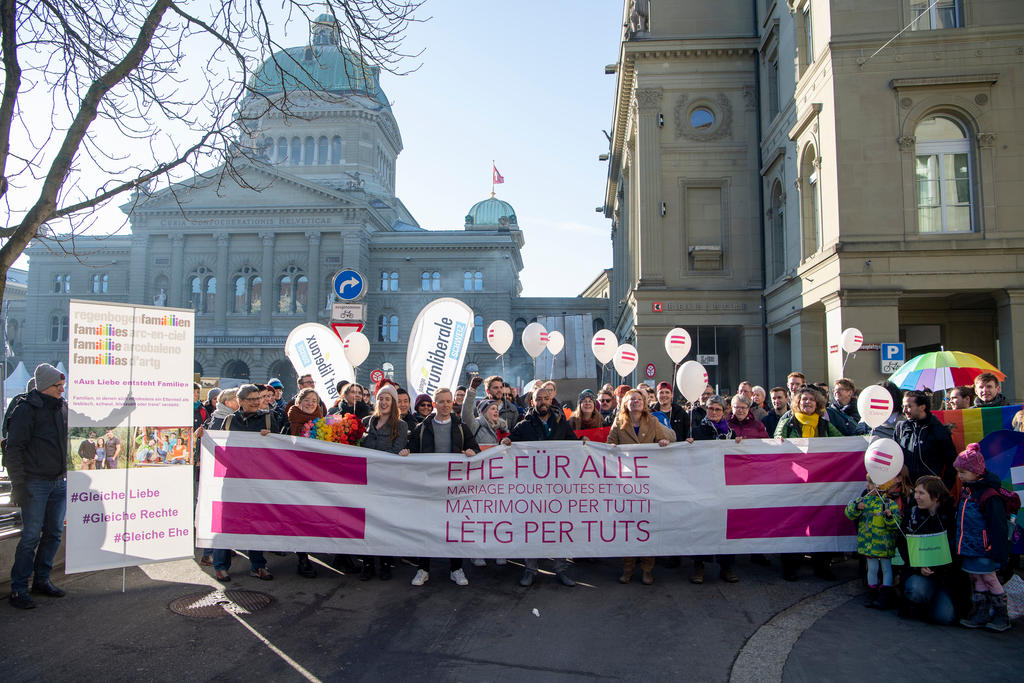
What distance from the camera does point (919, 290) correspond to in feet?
53.2

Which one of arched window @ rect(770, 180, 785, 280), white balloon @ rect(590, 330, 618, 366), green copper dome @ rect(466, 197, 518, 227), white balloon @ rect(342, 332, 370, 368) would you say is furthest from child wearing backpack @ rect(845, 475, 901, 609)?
green copper dome @ rect(466, 197, 518, 227)

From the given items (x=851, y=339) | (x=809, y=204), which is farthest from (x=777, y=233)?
(x=851, y=339)

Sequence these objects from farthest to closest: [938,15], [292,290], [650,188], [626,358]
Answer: [292,290] → [650,188] → [938,15] → [626,358]

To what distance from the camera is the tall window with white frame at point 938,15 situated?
16.5 m

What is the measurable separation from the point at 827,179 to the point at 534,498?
44.2 ft

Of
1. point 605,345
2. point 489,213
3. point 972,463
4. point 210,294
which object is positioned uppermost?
point 489,213

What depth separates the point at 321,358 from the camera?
1192cm

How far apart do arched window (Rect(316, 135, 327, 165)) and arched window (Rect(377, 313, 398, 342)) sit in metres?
18.6

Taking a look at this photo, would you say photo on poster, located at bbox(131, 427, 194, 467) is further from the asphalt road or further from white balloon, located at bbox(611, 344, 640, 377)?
white balloon, located at bbox(611, 344, 640, 377)

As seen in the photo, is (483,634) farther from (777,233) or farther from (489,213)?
(489,213)

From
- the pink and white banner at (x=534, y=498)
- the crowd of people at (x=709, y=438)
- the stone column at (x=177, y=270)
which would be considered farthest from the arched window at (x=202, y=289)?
the pink and white banner at (x=534, y=498)

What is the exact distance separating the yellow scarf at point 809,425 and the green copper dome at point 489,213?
70106 millimetres

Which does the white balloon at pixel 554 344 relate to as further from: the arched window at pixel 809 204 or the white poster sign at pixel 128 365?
the arched window at pixel 809 204

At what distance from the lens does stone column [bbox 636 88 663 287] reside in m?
25.0
